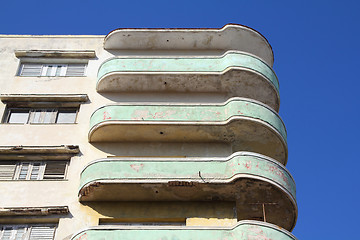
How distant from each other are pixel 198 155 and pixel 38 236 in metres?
6.28

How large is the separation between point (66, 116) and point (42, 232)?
5391 mm

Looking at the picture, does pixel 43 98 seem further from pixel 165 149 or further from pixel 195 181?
pixel 195 181

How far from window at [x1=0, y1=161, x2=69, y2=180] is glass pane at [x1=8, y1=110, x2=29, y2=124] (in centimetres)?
213

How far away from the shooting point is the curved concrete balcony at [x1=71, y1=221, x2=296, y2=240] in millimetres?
16453

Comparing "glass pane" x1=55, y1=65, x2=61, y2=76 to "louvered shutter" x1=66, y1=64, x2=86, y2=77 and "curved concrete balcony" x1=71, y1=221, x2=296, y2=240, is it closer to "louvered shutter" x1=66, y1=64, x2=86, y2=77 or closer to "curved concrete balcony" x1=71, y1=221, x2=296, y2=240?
"louvered shutter" x1=66, y1=64, x2=86, y2=77

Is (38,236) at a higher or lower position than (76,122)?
lower

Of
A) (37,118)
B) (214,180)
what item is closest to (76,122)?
(37,118)

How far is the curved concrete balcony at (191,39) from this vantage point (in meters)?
23.8

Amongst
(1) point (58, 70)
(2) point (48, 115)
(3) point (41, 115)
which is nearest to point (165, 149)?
(2) point (48, 115)

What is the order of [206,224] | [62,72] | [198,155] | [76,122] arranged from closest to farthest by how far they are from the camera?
[206,224]
[198,155]
[76,122]
[62,72]

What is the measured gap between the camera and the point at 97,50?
2450 cm

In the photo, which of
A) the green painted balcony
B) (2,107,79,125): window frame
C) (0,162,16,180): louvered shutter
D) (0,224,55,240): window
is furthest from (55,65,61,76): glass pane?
(0,224,55,240): window

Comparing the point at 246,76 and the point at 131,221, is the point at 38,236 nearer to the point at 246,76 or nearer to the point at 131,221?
the point at 131,221

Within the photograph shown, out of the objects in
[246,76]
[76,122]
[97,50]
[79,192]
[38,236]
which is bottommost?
[38,236]
